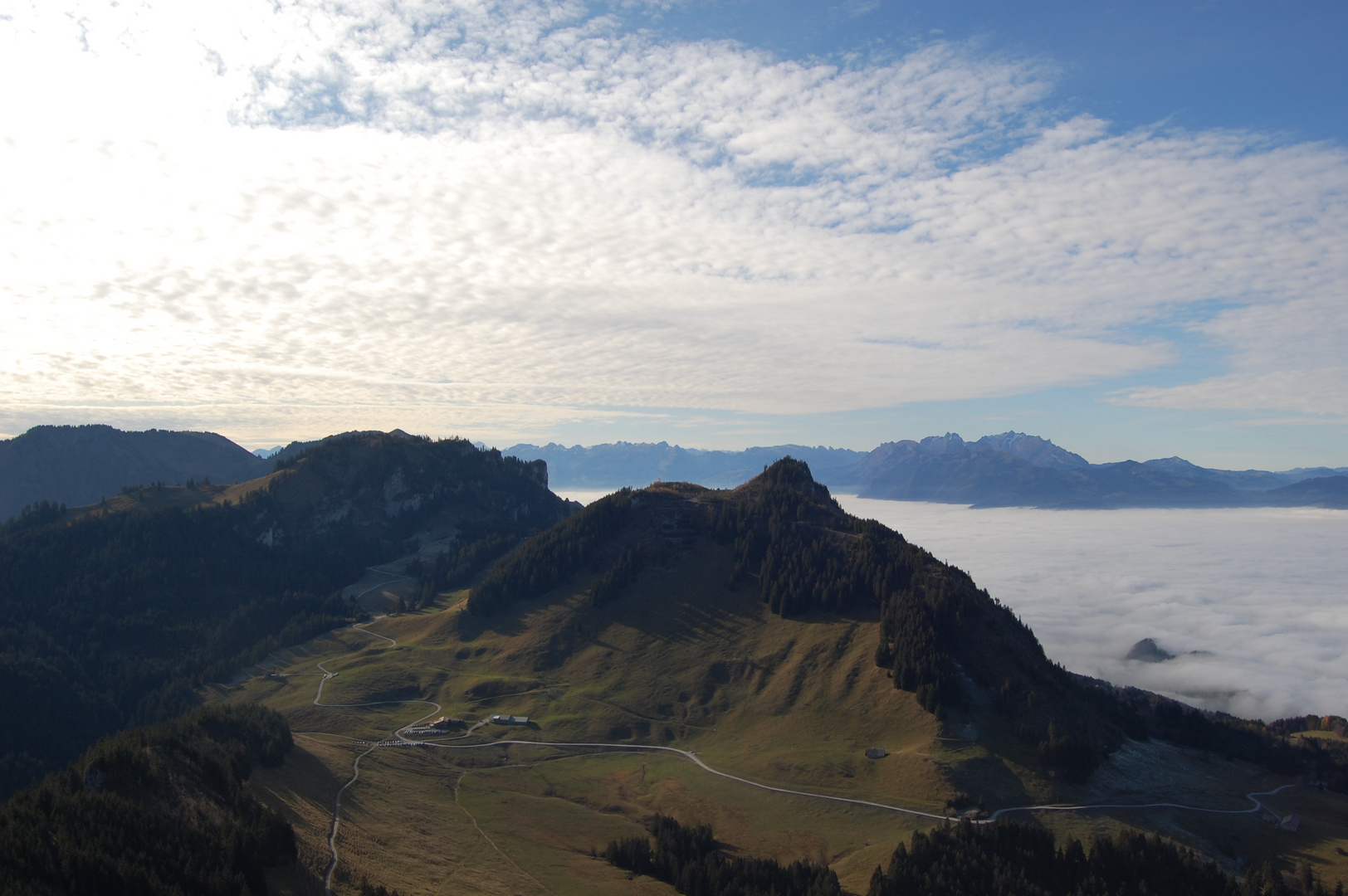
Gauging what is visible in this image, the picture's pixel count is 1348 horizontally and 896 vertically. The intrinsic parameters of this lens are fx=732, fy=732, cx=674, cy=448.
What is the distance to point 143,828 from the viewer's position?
6309cm

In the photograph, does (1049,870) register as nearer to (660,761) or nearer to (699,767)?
(699,767)

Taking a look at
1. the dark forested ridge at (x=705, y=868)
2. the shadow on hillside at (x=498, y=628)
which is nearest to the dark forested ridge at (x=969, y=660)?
the shadow on hillside at (x=498, y=628)

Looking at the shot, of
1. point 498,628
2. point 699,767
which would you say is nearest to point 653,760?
point 699,767

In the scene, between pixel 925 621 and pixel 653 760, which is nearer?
pixel 653 760

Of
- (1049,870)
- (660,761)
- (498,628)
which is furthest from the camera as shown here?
(498,628)

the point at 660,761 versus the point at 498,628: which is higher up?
the point at 498,628

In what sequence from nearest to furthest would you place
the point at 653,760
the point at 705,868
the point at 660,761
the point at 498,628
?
the point at 705,868, the point at 660,761, the point at 653,760, the point at 498,628

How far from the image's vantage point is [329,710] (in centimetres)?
Answer: 15175

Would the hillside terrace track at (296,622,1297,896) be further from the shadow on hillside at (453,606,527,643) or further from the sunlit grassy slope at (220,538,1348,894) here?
the shadow on hillside at (453,606,527,643)

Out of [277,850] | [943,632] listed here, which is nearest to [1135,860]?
[943,632]

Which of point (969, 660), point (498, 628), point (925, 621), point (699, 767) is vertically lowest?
point (699, 767)

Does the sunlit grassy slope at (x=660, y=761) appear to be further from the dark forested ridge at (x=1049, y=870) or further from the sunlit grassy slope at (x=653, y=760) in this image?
the dark forested ridge at (x=1049, y=870)

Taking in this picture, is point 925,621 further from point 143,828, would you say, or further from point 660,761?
point 143,828

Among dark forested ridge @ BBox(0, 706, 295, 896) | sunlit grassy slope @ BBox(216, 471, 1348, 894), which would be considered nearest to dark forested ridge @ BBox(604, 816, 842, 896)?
sunlit grassy slope @ BBox(216, 471, 1348, 894)
